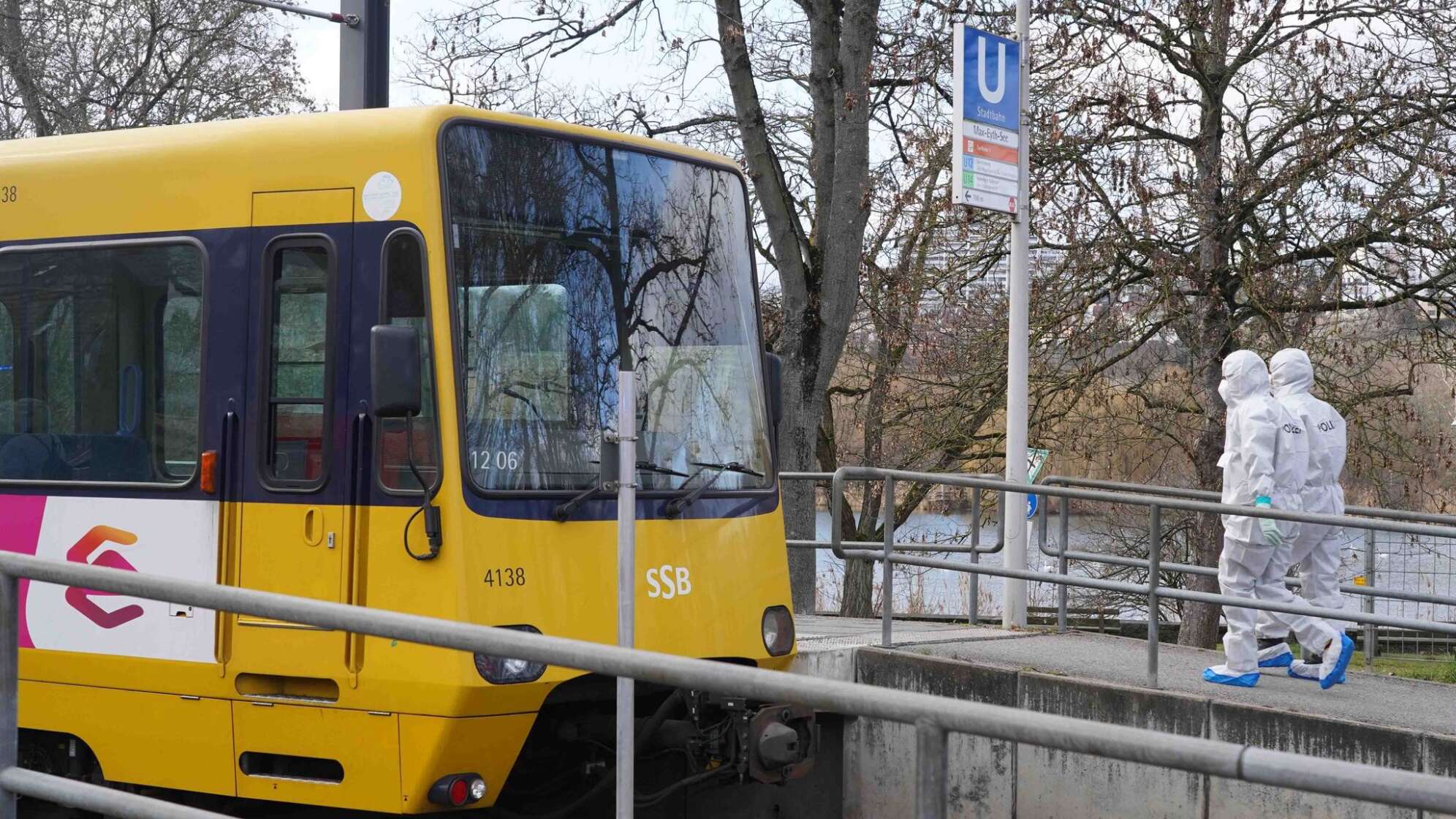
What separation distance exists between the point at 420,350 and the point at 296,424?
654mm

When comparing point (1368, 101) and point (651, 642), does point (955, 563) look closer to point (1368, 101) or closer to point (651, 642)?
point (651, 642)

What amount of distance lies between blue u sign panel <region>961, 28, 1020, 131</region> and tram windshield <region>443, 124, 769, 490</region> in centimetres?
359

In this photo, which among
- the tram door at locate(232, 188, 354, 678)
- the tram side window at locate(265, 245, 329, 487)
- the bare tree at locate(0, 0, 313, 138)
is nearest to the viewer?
the tram door at locate(232, 188, 354, 678)

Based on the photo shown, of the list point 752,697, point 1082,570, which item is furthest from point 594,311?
point 1082,570

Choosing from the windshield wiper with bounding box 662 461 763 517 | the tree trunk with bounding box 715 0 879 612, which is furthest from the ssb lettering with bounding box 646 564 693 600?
the tree trunk with bounding box 715 0 879 612

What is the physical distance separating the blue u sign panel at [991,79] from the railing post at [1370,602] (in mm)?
3402

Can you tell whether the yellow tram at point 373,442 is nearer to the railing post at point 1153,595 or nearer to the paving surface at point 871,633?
the railing post at point 1153,595

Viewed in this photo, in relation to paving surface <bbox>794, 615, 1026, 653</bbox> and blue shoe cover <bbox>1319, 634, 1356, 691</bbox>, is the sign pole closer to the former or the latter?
paving surface <bbox>794, 615, 1026, 653</bbox>

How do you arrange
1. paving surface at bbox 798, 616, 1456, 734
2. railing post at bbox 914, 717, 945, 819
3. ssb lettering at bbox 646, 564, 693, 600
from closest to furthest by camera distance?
railing post at bbox 914, 717, 945, 819 < ssb lettering at bbox 646, 564, 693, 600 < paving surface at bbox 798, 616, 1456, 734

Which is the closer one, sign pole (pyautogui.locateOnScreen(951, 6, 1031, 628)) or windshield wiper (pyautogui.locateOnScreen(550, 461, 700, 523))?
windshield wiper (pyautogui.locateOnScreen(550, 461, 700, 523))

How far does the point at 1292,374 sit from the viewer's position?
8.57 metres

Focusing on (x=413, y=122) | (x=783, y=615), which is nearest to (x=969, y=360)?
(x=783, y=615)

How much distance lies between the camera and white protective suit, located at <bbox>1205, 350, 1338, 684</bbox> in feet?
26.5

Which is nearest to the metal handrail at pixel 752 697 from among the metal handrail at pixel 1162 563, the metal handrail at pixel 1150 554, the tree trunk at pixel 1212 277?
the metal handrail at pixel 1150 554
